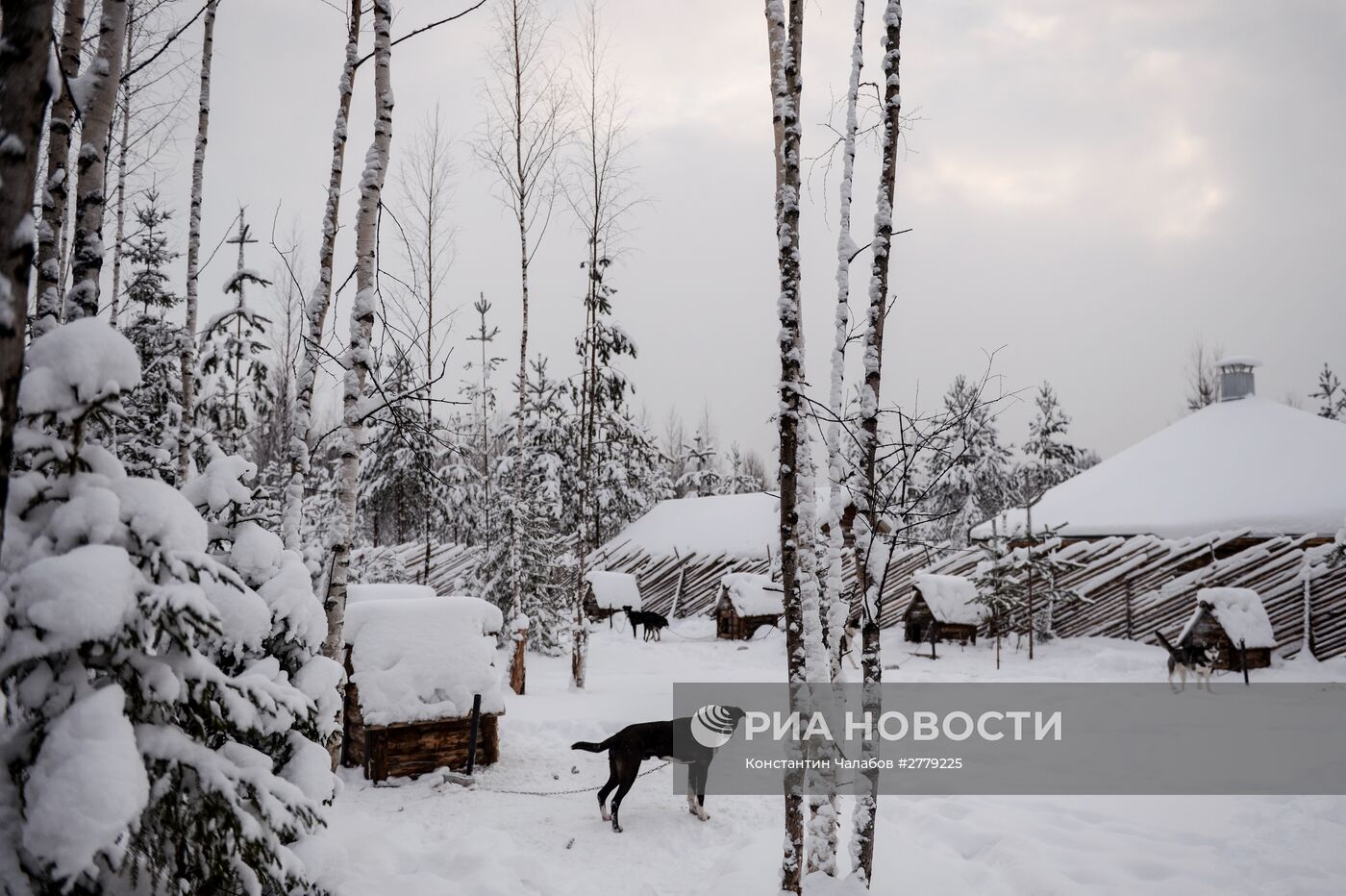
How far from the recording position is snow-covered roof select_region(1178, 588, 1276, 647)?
1347 centimetres

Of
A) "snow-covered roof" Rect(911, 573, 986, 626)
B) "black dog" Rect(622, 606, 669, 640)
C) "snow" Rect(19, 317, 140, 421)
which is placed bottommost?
"black dog" Rect(622, 606, 669, 640)

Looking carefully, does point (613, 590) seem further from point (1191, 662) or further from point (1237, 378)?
point (1237, 378)

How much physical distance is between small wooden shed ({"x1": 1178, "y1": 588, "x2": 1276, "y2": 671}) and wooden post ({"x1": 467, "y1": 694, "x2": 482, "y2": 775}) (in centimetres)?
1272

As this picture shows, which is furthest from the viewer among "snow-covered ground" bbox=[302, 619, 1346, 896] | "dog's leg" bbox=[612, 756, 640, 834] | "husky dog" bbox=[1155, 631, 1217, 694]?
"husky dog" bbox=[1155, 631, 1217, 694]

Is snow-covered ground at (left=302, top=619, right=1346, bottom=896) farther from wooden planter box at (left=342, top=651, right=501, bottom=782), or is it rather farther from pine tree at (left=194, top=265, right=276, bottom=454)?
pine tree at (left=194, top=265, right=276, bottom=454)

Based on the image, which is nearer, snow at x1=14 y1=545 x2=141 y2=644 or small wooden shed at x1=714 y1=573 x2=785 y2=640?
snow at x1=14 y1=545 x2=141 y2=644

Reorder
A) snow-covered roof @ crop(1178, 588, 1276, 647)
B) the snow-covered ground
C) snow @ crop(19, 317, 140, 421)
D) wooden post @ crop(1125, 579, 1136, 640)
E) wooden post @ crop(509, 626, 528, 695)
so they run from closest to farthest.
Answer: snow @ crop(19, 317, 140, 421) → the snow-covered ground → wooden post @ crop(509, 626, 528, 695) → snow-covered roof @ crop(1178, 588, 1276, 647) → wooden post @ crop(1125, 579, 1136, 640)

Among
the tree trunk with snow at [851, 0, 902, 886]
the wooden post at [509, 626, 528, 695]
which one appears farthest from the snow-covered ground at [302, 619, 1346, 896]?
the wooden post at [509, 626, 528, 695]

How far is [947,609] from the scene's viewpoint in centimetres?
1784

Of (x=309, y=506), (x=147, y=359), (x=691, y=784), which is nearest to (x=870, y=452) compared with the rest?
(x=691, y=784)

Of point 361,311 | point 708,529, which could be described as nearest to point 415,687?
point 361,311

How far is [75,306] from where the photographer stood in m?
3.66

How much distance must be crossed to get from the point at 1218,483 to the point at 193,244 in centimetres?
2188

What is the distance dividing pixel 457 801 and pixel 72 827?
565 cm
